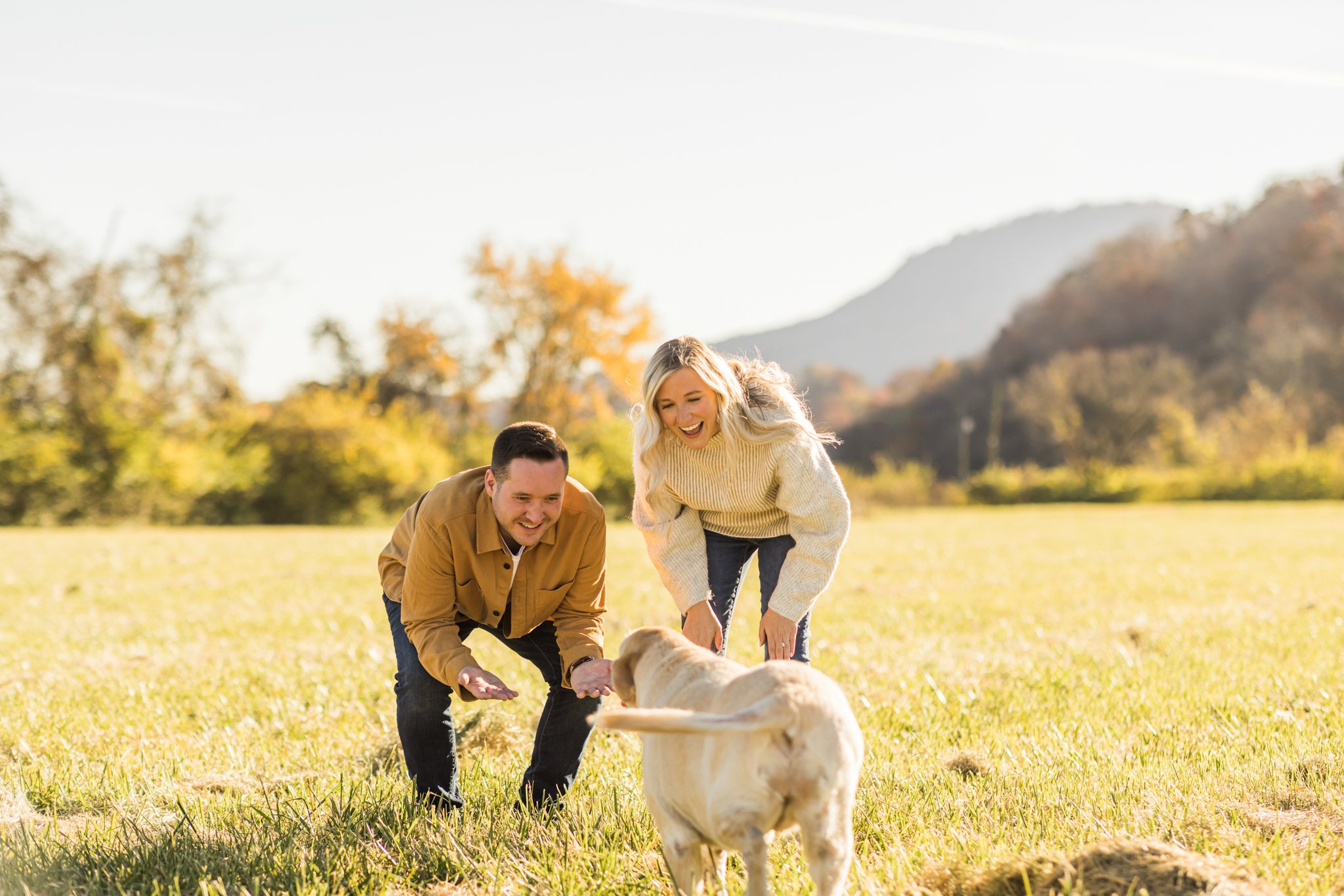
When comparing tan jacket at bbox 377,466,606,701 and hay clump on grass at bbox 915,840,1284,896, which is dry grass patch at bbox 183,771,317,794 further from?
hay clump on grass at bbox 915,840,1284,896

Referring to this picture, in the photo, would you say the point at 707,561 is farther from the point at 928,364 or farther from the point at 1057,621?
the point at 928,364

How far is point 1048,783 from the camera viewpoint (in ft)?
12.6

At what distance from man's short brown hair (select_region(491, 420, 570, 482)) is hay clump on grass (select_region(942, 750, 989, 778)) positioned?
83.8 inches

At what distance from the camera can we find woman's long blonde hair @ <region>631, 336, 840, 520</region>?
421 centimetres

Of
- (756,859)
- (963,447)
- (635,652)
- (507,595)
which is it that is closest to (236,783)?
(507,595)

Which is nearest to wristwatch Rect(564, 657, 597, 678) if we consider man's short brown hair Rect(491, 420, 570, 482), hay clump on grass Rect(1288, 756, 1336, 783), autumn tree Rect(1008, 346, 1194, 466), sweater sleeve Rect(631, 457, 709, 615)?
sweater sleeve Rect(631, 457, 709, 615)

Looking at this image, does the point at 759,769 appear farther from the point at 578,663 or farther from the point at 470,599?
the point at 470,599

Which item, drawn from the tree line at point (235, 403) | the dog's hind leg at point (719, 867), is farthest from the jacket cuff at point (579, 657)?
the tree line at point (235, 403)

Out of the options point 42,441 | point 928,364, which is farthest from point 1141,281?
point 42,441

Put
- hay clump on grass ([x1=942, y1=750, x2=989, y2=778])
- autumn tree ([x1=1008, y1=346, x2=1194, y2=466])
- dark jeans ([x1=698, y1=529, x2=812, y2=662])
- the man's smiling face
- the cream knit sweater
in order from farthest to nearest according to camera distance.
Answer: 1. autumn tree ([x1=1008, y1=346, x2=1194, y2=466])
2. dark jeans ([x1=698, y1=529, x2=812, y2=662])
3. the cream knit sweater
4. hay clump on grass ([x1=942, y1=750, x2=989, y2=778])
5. the man's smiling face

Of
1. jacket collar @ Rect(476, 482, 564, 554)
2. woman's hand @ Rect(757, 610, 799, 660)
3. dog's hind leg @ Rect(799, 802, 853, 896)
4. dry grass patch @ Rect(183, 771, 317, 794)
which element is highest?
jacket collar @ Rect(476, 482, 564, 554)

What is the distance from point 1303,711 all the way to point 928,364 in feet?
309

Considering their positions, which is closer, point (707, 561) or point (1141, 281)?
point (707, 561)

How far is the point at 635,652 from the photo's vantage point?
321 centimetres
